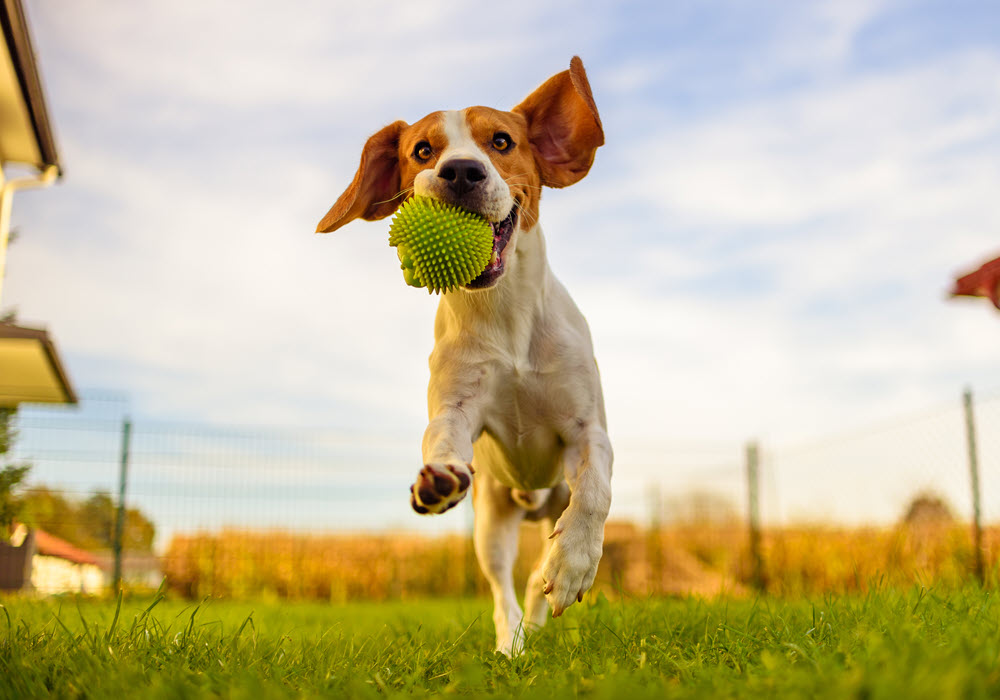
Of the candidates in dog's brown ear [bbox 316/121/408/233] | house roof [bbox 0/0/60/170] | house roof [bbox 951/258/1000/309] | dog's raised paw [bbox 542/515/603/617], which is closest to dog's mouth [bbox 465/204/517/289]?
dog's brown ear [bbox 316/121/408/233]

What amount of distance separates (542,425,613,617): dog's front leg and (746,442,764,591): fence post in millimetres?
9741

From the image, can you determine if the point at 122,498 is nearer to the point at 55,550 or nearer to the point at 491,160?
the point at 55,550

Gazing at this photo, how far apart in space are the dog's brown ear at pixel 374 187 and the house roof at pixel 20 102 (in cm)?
327

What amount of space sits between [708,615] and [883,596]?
78 cm

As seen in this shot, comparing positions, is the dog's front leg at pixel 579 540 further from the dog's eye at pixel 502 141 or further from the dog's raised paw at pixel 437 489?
the dog's eye at pixel 502 141

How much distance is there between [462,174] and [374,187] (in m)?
0.77

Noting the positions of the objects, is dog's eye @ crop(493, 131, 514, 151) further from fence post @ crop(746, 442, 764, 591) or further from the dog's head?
fence post @ crop(746, 442, 764, 591)

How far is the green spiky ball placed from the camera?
2.93m

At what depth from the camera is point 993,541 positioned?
8375mm

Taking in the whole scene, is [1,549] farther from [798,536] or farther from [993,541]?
[798,536]

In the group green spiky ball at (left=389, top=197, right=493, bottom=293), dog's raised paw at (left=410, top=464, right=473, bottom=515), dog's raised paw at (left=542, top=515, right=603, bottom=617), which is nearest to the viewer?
dog's raised paw at (left=410, top=464, right=473, bottom=515)

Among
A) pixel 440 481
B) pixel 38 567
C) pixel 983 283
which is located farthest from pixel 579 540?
pixel 38 567

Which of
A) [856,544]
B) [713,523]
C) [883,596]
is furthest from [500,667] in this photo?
[713,523]

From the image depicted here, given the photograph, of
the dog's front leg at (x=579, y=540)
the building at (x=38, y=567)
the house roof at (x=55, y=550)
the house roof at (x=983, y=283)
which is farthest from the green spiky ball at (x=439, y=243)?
the house roof at (x=55, y=550)
